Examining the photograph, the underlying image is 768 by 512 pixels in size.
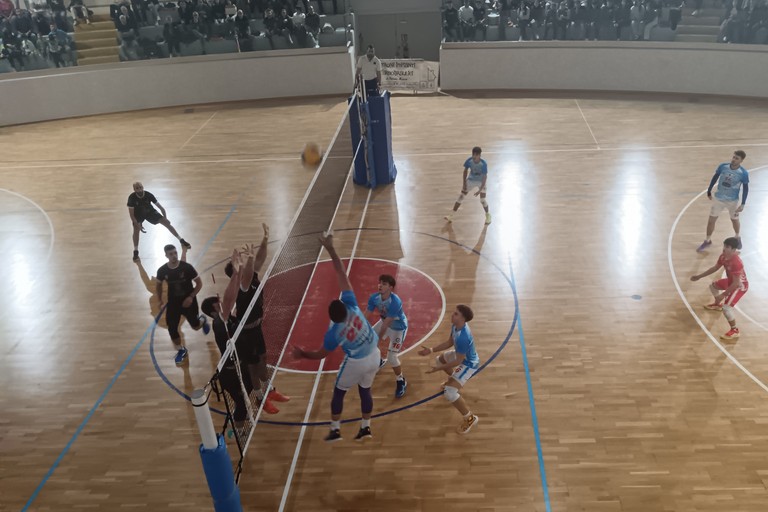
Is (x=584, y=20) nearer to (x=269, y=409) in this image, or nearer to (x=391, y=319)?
(x=391, y=319)

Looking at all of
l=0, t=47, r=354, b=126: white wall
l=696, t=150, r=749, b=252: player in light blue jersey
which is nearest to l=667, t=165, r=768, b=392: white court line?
l=696, t=150, r=749, b=252: player in light blue jersey

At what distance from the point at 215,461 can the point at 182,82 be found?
2076 cm

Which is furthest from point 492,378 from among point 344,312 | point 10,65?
point 10,65

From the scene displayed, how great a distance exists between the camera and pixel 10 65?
21.9 m

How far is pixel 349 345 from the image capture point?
22.4 ft

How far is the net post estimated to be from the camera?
5.19 m

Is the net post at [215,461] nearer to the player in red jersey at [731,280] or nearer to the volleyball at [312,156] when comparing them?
the player in red jersey at [731,280]

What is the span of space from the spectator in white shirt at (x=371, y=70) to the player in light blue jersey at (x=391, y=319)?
34.0 ft

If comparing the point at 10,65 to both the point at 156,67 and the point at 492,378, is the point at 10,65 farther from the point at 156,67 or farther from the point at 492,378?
the point at 492,378

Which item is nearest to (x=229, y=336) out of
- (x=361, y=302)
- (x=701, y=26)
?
(x=361, y=302)

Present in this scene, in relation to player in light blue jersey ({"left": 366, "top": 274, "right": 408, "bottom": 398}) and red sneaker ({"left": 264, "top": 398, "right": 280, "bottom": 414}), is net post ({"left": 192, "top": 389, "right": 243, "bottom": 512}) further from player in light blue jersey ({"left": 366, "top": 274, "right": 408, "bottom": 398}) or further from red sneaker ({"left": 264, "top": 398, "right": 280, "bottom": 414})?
player in light blue jersey ({"left": 366, "top": 274, "right": 408, "bottom": 398})

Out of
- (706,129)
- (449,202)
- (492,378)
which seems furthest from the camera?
(706,129)

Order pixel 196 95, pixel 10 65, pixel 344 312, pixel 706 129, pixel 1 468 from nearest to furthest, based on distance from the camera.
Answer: pixel 344 312
pixel 1 468
pixel 706 129
pixel 10 65
pixel 196 95

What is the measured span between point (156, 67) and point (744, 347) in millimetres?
21650
